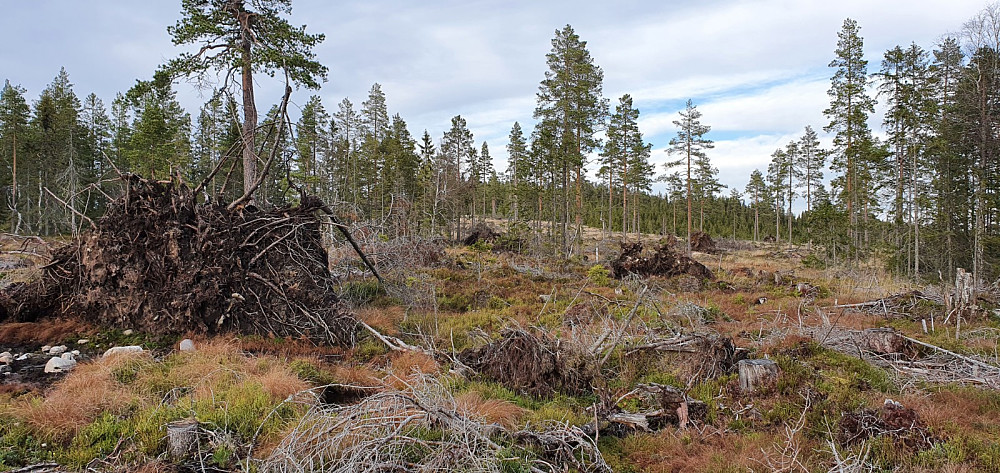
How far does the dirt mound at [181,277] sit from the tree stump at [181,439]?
3615mm

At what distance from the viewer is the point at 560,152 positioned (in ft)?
75.8

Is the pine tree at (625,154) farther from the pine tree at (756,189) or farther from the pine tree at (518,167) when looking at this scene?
the pine tree at (756,189)

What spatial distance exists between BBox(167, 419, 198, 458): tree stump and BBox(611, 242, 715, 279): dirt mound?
15695 millimetres

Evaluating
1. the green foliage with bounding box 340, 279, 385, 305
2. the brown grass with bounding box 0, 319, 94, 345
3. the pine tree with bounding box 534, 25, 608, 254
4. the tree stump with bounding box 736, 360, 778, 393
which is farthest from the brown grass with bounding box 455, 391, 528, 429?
the pine tree with bounding box 534, 25, 608, 254

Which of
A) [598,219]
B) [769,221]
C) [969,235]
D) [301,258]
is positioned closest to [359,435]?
[301,258]

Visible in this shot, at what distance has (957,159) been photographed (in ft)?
56.5

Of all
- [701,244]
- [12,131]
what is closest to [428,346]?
[701,244]

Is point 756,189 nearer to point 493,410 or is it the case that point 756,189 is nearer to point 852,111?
point 852,111

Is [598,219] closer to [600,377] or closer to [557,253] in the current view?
[557,253]

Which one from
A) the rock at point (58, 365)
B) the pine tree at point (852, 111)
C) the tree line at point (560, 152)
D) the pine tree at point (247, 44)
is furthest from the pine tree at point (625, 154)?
the rock at point (58, 365)

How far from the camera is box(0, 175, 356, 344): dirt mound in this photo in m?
7.64

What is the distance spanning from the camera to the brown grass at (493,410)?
15.2 feet

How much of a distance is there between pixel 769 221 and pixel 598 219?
21.5 m

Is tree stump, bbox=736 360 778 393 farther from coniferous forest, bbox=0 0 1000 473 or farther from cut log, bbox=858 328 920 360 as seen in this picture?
cut log, bbox=858 328 920 360
